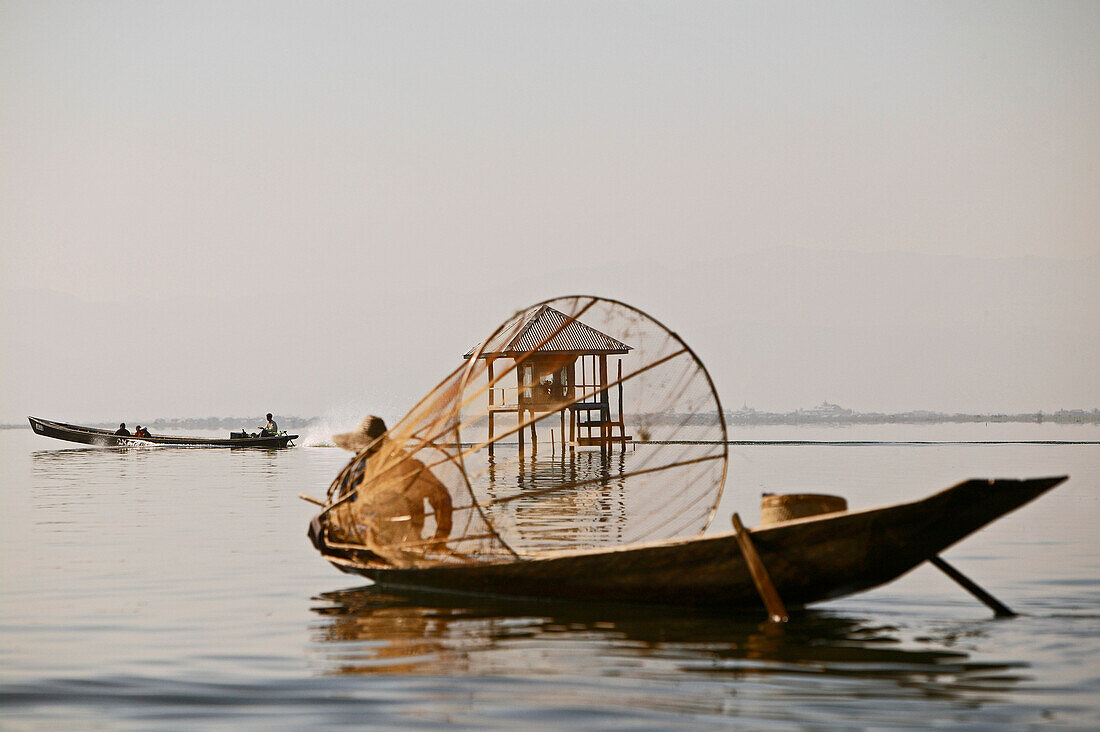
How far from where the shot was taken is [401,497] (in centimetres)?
922

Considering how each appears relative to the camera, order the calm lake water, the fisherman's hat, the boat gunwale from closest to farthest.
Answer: the calm lake water < the boat gunwale < the fisherman's hat

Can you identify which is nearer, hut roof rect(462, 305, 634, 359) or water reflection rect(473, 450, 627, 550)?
water reflection rect(473, 450, 627, 550)

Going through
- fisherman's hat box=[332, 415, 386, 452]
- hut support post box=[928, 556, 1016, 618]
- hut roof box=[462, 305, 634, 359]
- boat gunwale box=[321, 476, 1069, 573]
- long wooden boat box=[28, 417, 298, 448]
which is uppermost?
hut roof box=[462, 305, 634, 359]

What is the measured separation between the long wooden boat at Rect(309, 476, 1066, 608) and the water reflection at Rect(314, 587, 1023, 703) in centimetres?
19

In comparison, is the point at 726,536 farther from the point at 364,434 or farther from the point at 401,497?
the point at 364,434

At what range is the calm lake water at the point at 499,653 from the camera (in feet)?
18.5

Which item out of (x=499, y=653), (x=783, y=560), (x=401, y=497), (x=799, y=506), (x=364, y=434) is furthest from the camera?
(x=364, y=434)

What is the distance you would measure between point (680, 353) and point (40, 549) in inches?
320

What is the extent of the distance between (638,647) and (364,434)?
3867 millimetres

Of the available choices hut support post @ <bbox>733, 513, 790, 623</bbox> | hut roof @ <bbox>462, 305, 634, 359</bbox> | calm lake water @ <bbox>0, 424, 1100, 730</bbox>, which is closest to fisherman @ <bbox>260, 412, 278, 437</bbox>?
hut roof @ <bbox>462, 305, 634, 359</bbox>

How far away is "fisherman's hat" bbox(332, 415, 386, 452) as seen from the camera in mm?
10023

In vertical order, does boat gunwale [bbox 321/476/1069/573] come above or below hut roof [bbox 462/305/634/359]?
below

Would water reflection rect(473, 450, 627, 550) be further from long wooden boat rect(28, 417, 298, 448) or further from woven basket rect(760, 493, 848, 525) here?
long wooden boat rect(28, 417, 298, 448)

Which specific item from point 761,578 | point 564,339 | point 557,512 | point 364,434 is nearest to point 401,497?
point 364,434
